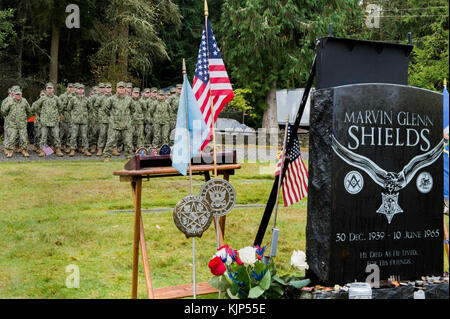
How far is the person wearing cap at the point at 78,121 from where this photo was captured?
49.7ft

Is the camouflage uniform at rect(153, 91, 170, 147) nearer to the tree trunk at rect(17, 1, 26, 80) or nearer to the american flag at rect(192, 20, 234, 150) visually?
the tree trunk at rect(17, 1, 26, 80)

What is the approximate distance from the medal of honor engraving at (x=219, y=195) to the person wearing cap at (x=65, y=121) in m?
12.3

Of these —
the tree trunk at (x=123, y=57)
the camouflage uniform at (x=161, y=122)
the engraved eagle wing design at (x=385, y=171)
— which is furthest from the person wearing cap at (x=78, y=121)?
the engraved eagle wing design at (x=385, y=171)

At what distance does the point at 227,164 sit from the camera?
4.55m

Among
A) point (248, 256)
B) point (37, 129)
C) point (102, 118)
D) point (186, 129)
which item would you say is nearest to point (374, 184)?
point (248, 256)

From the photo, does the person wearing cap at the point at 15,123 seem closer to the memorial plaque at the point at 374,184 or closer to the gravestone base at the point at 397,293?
the memorial plaque at the point at 374,184

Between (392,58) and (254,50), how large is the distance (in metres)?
17.5

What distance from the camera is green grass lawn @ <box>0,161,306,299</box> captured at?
5.08 metres

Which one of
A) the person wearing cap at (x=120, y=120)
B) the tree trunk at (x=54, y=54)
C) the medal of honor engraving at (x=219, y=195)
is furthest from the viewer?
the tree trunk at (x=54, y=54)

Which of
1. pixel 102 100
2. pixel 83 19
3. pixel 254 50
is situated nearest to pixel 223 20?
pixel 254 50

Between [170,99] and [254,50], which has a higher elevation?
A: [254,50]

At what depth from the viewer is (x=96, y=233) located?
22.2 feet

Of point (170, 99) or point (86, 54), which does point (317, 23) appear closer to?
point (170, 99)

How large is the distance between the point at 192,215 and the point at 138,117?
41.6 feet
